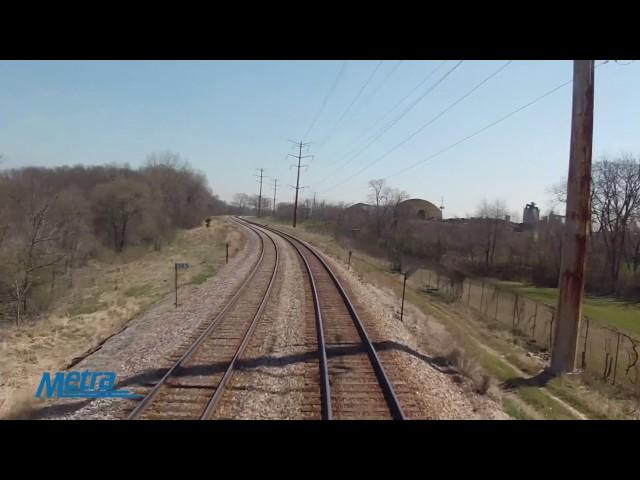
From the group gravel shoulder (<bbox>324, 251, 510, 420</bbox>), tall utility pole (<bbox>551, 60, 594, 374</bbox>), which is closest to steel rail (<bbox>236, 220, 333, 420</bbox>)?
gravel shoulder (<bbox>324, 251, 510, 420</bbox>)

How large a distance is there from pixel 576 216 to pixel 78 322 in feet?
58.1

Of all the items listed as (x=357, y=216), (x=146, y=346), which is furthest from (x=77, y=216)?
(x=357, y=216)

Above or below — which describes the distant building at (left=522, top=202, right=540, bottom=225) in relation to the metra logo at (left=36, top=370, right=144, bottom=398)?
above

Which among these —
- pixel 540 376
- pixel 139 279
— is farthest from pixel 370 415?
pixel 139 279

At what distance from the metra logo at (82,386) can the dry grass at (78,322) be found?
1.01 ft

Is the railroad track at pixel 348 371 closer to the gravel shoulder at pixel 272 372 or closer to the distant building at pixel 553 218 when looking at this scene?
the gravel shoulder at pixel 272 372

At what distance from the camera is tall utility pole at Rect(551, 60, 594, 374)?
1071 cm

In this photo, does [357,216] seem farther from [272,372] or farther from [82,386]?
[82,386]

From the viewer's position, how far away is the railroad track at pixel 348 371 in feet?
22.6

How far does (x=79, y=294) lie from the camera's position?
2623cm

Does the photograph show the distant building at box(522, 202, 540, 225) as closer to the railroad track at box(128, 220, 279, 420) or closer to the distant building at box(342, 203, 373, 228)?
the distant building at box(342, 203, 373, 228)

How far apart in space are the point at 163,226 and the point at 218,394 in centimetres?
4921

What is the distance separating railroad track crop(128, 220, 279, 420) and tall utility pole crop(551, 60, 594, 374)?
27.8 ft
